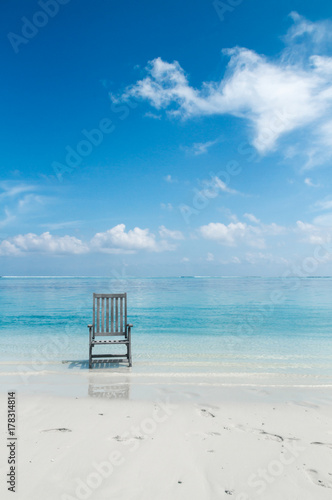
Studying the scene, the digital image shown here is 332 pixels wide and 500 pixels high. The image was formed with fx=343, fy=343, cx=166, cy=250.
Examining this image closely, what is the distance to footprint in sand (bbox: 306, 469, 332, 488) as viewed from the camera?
3154mm

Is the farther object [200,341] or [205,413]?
[200,341]

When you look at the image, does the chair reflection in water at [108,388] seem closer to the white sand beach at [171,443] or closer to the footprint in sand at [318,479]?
Result: the white sand beach at [171,443]

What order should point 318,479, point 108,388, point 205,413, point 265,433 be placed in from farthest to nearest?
point 108,388, point 205,413, point 265,433, point 318,479

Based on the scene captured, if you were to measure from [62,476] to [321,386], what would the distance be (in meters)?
5.07

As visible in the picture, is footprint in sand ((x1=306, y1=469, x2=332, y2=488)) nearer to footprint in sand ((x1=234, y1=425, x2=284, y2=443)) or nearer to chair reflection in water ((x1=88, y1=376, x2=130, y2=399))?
footprint in sand ((x1=234, y1=425, x2=284, y2=443))

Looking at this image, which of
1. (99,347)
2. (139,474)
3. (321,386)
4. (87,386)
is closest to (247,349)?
(321,386)

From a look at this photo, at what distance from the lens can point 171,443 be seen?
3.92 m
